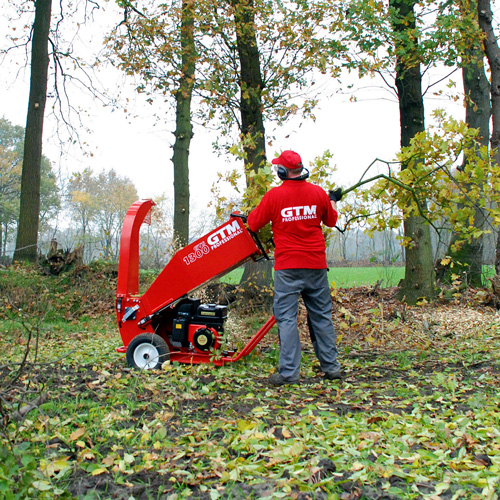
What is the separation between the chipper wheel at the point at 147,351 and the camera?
203 inches

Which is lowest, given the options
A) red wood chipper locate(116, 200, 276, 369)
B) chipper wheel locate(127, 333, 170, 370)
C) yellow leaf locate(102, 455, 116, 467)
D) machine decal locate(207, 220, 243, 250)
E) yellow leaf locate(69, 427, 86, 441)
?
yellow leaf locate(102, 455, 116, 467)

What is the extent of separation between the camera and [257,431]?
132 inches

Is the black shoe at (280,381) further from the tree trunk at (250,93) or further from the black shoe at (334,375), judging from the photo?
the tree trunk at (250,93)

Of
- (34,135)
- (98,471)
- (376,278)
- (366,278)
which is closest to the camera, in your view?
(98,471)

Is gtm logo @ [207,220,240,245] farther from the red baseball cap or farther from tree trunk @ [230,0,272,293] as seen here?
tree trunk @ [230,0,272,293]

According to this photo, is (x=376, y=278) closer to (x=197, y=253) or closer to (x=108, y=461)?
(x=197, y=253)

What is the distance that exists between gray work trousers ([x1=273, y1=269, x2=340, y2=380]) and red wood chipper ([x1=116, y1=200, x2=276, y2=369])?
→ 0.38 m

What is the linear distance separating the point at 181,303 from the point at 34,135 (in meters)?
9.32

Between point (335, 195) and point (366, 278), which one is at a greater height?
point (366, 278)

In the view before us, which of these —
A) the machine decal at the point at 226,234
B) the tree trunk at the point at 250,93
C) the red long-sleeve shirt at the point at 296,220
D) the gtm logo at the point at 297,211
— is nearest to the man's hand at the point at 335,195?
the red long-sleeve shirt at the point at 296,220

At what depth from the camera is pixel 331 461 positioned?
287cm

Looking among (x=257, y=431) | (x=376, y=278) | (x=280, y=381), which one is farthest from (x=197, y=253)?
(x=376, y=278)

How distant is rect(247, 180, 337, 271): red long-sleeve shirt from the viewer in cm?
485

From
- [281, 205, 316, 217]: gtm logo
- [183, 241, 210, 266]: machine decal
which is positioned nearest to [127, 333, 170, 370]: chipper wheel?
[183, 241, 210, 266]: machine decal
